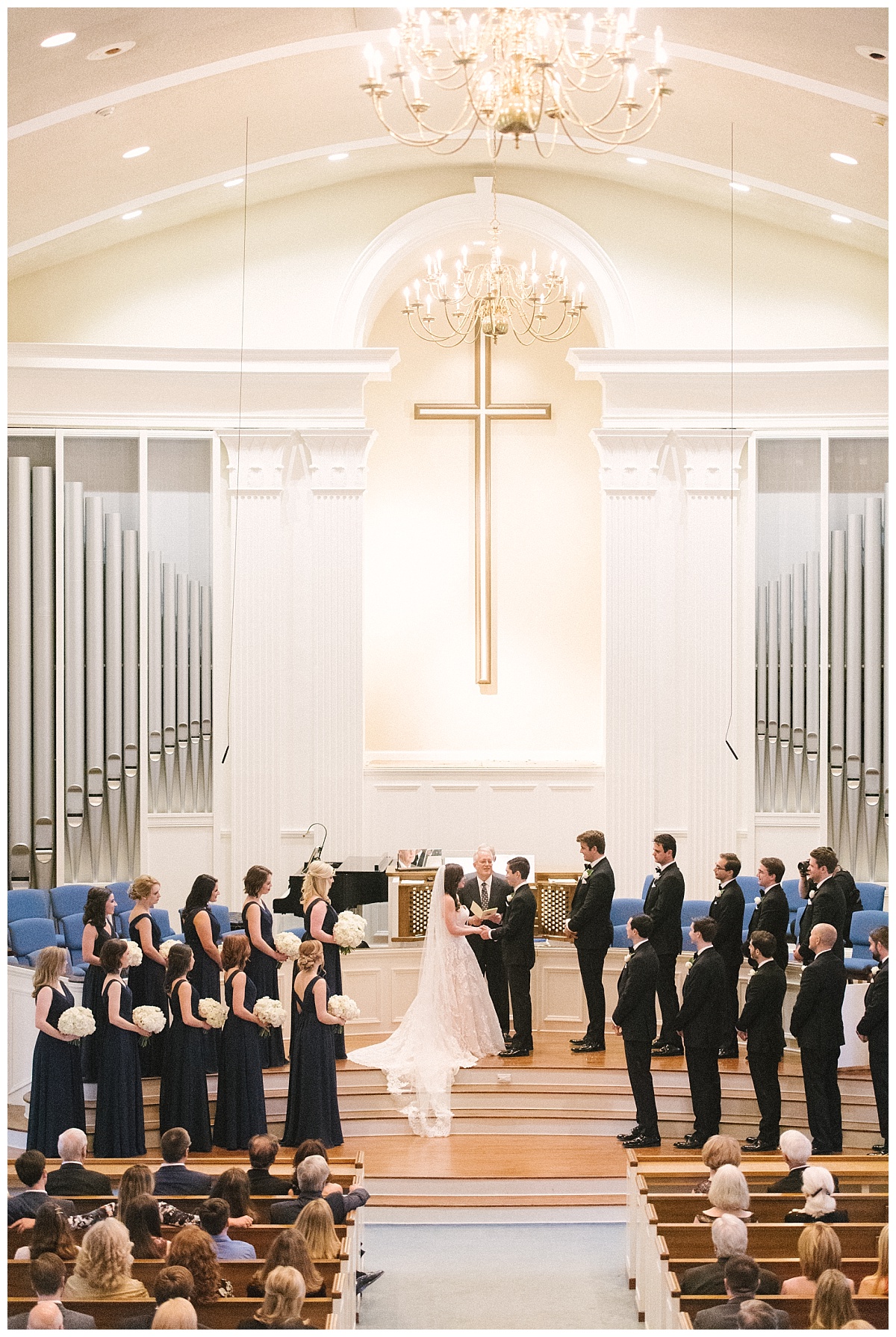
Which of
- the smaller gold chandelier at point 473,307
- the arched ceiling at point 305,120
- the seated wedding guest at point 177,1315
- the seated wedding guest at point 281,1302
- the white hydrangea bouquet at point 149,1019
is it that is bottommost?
the seated wedding guest at point 281,1302

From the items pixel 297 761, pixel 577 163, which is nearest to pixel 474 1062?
→ pixel 297 761

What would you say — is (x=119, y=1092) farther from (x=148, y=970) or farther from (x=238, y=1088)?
(x=148, y=970)

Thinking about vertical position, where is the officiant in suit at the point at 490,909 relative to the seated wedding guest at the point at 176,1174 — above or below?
above

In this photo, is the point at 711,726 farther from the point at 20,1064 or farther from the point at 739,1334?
the point at 739,1334

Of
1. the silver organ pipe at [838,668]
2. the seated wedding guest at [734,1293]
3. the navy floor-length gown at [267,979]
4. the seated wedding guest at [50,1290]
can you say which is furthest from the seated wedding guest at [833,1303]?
the silver organ pipe at [838,668]

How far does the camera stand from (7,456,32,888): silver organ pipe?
12000mm

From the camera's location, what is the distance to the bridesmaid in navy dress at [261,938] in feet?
28.7

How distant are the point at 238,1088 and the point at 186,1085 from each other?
1.02ft

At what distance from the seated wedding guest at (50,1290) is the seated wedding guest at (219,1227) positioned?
32.5 inches

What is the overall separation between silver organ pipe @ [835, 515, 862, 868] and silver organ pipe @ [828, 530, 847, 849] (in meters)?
0.04

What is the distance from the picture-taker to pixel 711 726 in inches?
484

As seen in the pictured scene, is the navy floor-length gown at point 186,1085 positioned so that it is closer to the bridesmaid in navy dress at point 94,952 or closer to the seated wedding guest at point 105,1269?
the bridesmaid in navy dress at point 94,952

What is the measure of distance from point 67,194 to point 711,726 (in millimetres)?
6784

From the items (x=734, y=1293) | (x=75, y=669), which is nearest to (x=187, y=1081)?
(x=734, y=1293)
